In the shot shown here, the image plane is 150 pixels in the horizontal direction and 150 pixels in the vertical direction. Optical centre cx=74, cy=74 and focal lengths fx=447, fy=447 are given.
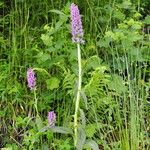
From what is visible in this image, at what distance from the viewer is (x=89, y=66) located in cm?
238

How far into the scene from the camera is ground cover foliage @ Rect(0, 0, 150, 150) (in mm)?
2146

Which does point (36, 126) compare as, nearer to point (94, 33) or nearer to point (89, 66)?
point (89, 66)

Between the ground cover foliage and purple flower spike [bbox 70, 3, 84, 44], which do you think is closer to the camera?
purple flower spike [bbox 70, 3, 84, 44]

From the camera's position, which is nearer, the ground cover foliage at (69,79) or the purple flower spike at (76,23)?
the purple flower spike at (76,23)

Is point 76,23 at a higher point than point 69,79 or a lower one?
higher

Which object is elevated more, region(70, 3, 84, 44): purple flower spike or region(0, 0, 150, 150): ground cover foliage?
region(70, 3, 84, 44): purple flower spike

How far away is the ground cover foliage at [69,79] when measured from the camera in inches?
84.5

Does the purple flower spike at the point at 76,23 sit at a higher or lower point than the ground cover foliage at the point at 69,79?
higher

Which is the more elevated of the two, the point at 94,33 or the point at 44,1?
the point at 44,1

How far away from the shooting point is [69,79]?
7.14 feet

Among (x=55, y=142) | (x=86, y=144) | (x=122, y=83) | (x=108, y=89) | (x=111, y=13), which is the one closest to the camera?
(x=86, y=144)

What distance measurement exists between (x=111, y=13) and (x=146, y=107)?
0.65 meters

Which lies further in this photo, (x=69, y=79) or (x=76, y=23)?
(x=69, y=79)

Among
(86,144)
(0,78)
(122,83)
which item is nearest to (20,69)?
(0,78)
